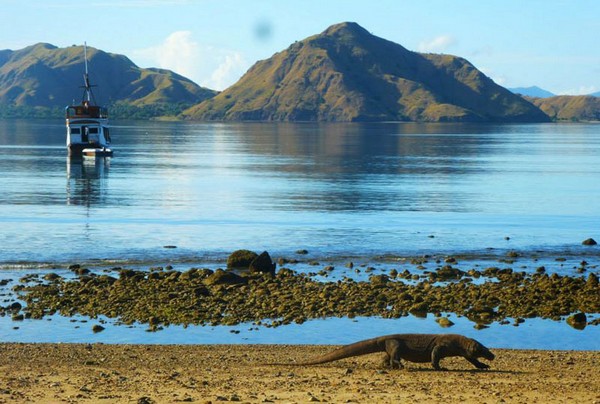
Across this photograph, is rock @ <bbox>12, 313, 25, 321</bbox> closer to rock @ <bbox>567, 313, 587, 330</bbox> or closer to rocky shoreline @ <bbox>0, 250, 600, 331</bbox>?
rocky shoreline @ <bbox>0, 250, 600, 331</bbox>

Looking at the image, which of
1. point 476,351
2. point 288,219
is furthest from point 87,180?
point 476,351

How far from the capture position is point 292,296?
3084 centimetres

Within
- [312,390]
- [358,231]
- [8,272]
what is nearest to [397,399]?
[312,390]

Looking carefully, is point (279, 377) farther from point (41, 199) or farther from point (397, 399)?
point (41, 199)

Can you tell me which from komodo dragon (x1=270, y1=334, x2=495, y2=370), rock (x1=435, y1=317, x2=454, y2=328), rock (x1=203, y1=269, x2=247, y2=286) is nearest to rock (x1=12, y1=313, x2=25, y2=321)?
rock (x1=203, y1=269, x2=247, y2=286)

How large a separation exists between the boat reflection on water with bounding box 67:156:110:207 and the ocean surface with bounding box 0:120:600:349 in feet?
0.59

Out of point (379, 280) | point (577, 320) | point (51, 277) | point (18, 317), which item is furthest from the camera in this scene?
point (51, 277)

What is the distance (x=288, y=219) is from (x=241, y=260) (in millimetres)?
20101

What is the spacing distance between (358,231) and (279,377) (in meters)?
33.8

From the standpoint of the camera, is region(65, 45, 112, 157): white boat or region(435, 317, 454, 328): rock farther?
region(65, 45, 112, 157): white boat

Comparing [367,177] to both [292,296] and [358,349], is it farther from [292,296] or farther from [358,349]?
[358,349]

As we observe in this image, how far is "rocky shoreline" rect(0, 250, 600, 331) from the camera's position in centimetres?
2844

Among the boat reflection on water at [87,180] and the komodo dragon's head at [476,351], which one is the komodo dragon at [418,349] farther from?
the boat reflection on water at [87,180]

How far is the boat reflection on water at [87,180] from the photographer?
7325cm
